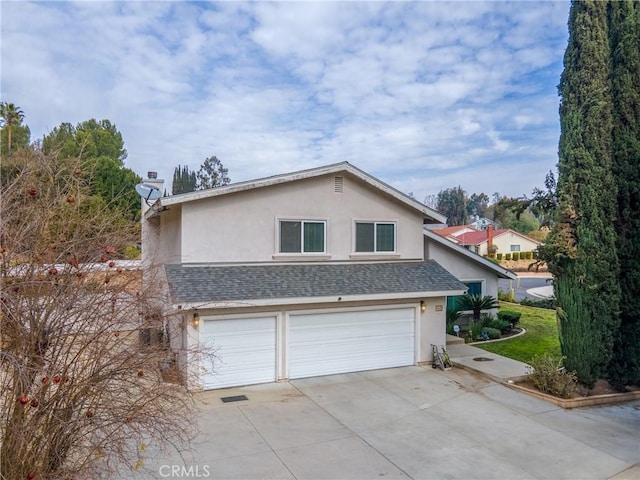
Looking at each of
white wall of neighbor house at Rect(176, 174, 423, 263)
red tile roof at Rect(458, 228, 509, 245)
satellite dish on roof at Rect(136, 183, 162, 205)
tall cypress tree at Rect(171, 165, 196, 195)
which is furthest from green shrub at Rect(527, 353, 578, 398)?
tall cypress tree at Rect(171, 165, 196, 195)

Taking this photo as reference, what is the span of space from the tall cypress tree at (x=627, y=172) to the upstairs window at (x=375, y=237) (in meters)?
6.63

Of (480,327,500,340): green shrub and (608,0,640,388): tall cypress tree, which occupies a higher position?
(608,0,640,388): tall cypress tree

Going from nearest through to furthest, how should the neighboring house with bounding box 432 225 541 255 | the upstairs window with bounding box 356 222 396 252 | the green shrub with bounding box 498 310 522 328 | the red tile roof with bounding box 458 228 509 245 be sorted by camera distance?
1. the upstairs window with bounding box 356 222 396 252
2. the green shrub with bounding box 498 310 522 328
3. the neighboring house with bounding box 432 225 541 255
4. the red tile roof with bounding box 458 228 509 245

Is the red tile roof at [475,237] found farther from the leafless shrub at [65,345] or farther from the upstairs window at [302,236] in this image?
the leafless shrub at [65,345]

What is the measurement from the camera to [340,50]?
1561 centimetres

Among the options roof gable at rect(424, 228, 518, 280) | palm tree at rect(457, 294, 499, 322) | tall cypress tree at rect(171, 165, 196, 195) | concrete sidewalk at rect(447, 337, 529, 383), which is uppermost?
tall cypress tree at rect(171, 165, 196, 195)

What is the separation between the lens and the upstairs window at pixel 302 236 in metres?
13.4

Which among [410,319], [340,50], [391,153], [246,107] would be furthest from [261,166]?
[410,319]

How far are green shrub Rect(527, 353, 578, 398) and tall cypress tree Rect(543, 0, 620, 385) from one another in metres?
0.33

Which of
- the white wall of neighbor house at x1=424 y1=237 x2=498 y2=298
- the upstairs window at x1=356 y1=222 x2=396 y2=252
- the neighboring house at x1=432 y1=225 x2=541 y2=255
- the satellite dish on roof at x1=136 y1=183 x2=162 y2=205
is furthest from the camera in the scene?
the neighboring house at x1=432 y1=225 x2=541 y2=255

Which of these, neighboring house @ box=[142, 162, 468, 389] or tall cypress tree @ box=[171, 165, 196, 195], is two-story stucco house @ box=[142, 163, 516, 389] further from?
tall cypress tree @ box=[171, 165, 196, 195]

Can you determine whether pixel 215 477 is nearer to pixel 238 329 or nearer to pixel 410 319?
pixel 238 329

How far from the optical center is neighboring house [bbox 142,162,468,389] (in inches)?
459

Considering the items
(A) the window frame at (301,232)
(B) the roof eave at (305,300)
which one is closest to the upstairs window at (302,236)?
(A) the window frame at (301,232)
